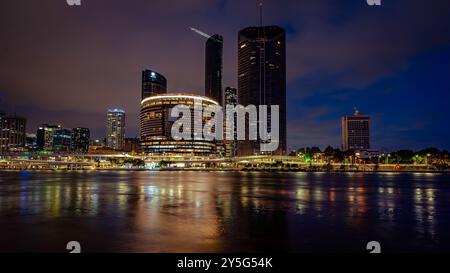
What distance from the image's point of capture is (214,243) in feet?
42.7

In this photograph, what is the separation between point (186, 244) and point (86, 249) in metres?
3.97

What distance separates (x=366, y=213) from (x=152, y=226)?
14779 mm

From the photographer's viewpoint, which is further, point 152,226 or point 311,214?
point 311,214
